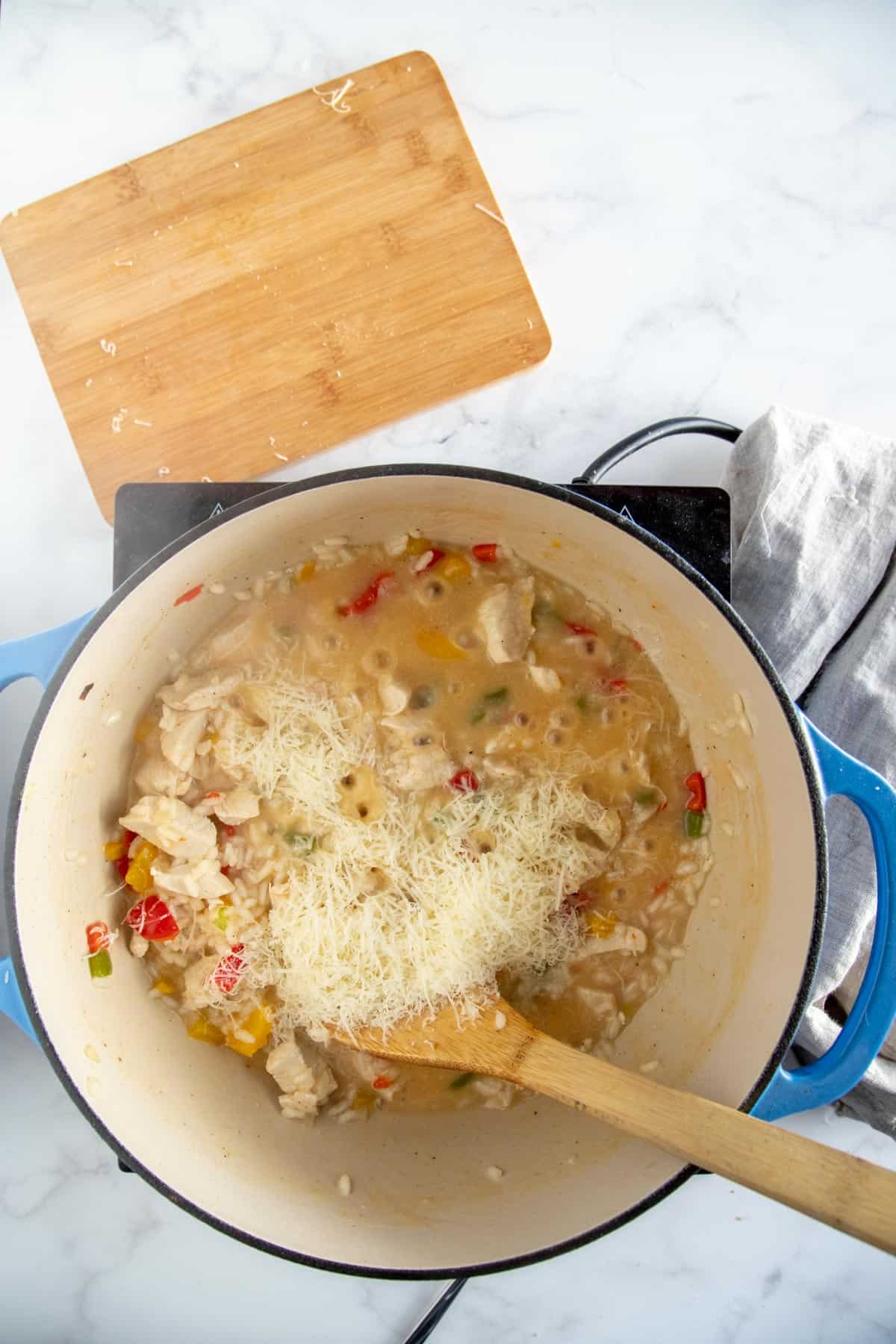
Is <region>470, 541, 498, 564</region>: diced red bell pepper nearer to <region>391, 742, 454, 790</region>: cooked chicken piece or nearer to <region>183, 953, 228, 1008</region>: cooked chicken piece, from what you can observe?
<region>391, 742, 454, 790</region>: cooked chicken piece

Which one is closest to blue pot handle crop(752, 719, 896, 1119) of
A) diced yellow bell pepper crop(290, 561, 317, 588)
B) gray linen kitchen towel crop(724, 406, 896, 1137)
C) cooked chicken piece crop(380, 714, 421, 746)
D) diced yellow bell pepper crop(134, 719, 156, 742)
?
gray linen kitchen towel crop(724, 406, 896, 1137)

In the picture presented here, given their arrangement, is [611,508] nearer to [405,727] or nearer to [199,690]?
[405,727]

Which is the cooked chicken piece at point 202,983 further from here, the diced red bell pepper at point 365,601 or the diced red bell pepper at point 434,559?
the diced red bell pepper at point 434,559

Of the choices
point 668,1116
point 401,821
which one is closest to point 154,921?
point 401,821

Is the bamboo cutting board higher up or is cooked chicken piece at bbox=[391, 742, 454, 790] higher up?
the bamboo cutting board

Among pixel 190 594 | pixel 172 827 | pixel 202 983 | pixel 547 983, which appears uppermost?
pixel 190 594
